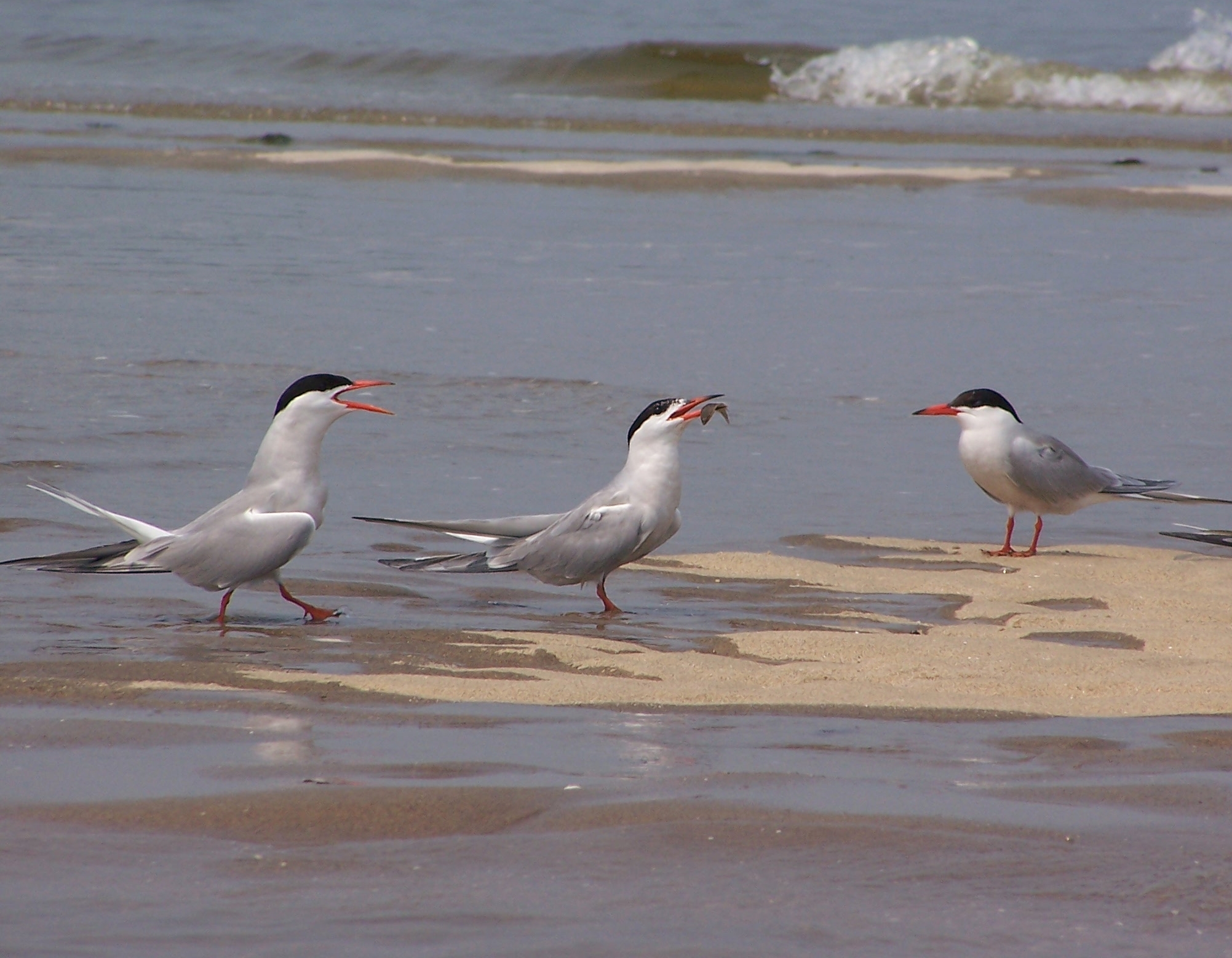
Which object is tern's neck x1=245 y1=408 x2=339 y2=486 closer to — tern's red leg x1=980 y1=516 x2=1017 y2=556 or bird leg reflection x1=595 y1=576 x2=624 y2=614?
bird leg reflection x1=595 y1=576 x2=624 y2=614

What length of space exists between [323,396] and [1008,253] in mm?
7900

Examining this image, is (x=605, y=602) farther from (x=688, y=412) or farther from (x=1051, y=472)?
(x=1051, y=472)

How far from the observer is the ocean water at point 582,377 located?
102 inches

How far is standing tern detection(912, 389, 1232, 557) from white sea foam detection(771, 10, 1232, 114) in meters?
21.5

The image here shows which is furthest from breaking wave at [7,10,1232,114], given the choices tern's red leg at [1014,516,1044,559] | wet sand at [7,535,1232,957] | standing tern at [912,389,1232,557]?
wet sand at [7,535,1232,957]

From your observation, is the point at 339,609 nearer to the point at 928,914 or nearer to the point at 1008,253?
the point at 928,914

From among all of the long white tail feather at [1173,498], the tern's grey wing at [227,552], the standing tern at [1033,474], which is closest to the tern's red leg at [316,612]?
the tern's grey wing at [227,552]

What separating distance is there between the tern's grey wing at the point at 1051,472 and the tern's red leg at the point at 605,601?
1.95 m

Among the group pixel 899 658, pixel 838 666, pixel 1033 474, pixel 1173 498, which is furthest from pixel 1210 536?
pixel 838 666

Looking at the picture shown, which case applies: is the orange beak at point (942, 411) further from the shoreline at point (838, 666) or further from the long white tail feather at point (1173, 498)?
the shoreline at point (838, 666)

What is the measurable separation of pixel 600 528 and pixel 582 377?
118 inches

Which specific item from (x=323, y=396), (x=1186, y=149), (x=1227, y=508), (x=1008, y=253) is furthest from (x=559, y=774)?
(x=1186, y=149)

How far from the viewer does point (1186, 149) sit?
68.7 feet

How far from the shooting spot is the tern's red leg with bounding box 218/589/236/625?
181 inches
